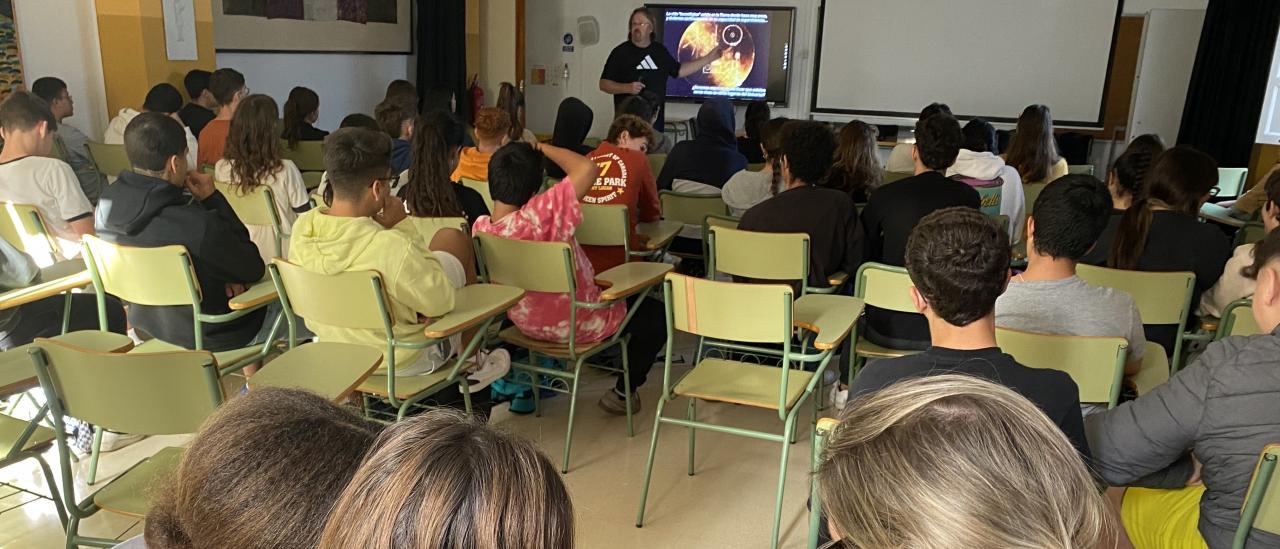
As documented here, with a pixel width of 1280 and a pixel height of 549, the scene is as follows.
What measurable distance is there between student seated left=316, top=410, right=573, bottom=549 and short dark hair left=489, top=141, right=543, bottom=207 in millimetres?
2527

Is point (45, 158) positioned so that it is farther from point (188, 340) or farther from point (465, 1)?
point (465, 1)

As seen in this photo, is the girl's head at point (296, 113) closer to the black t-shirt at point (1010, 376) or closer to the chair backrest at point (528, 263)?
the chair backrest at point (528, 263)

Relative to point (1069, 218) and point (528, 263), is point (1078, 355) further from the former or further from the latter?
point (528, 263)

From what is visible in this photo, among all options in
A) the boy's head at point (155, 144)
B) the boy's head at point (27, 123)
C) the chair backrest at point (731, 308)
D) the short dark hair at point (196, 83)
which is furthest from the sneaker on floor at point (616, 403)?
the short dark hair at point (196, 83)

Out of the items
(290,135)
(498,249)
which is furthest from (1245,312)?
(290,135)

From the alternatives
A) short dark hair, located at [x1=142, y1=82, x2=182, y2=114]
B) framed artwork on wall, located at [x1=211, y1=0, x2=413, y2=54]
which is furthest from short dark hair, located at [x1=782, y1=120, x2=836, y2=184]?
framed artwork on wall, located at [x1=211, y1=0, x2=413, y2=54]

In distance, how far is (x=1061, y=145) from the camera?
8.26 metres

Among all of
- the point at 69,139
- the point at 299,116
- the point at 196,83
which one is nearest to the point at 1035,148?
the point at 299,116

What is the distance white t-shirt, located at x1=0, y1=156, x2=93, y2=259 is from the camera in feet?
11.5

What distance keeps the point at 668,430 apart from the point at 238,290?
1.67 metres

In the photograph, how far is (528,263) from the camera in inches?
121

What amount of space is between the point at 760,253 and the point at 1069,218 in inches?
50.3

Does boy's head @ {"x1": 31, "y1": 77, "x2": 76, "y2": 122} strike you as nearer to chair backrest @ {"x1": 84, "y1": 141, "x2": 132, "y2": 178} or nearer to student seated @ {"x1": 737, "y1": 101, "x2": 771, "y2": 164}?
chair backrest @ {"x1": 84, "y1": 141, "x2": 132, "y2": 178}

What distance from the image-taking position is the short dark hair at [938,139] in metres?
3.56
